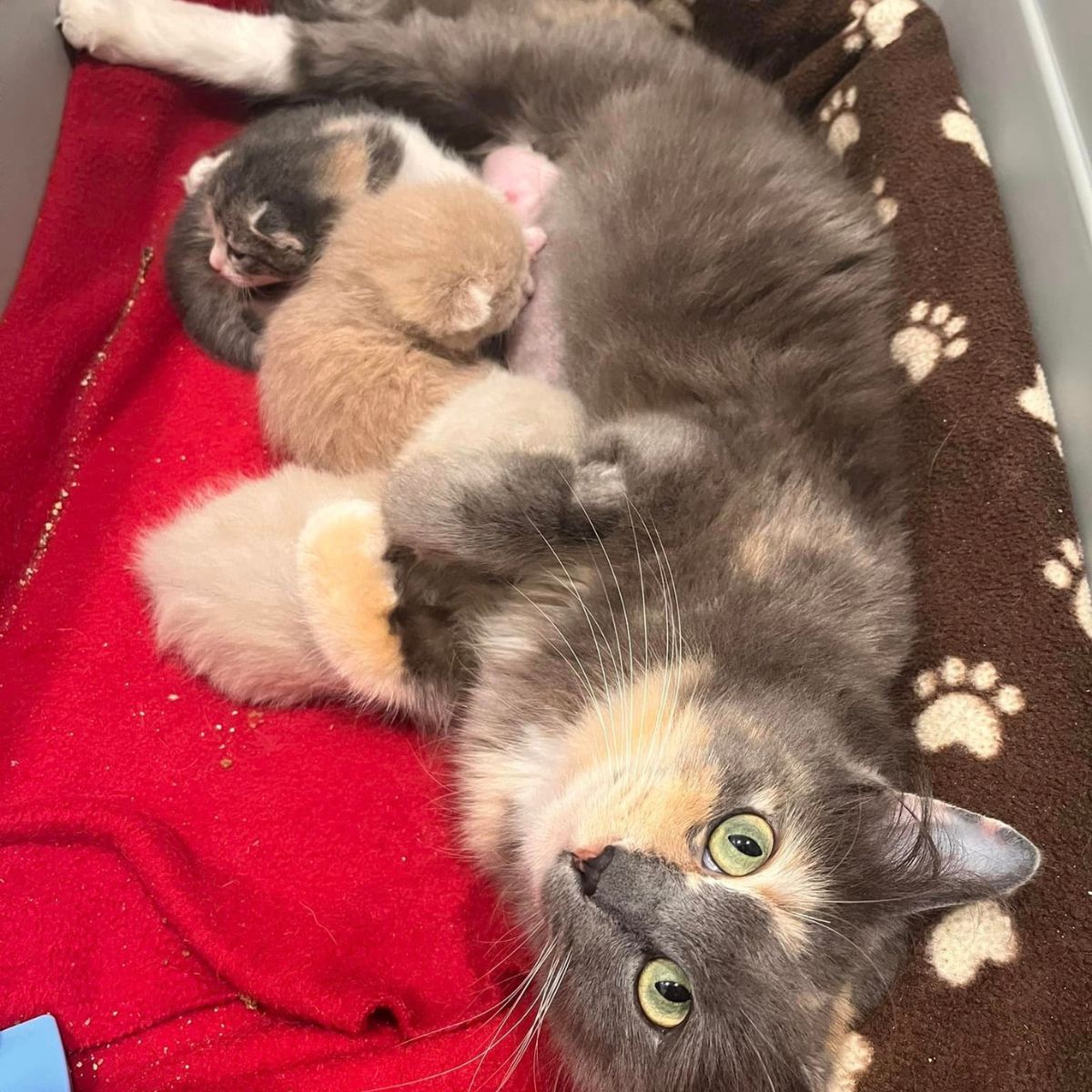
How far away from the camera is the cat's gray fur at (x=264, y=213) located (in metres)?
1.58

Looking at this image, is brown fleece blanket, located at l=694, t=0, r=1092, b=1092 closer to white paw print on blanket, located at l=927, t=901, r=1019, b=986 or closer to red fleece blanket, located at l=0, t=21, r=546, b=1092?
white paw print on blanket, located at l=927, t=901, r=1019, b=986

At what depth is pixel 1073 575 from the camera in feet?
4.43

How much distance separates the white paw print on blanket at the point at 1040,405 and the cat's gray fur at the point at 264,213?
1.06m

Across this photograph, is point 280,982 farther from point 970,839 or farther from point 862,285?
point 862,285

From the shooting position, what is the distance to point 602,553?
1.27 metres

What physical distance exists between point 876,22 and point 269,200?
1.13 metres

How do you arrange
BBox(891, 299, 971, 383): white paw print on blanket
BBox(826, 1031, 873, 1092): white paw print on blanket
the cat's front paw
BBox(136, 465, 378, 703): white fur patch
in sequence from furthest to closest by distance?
the cat's front paw
BBox(891, 299, 971, 383): white paw print on blanket
BBox(136, 465, 378, 703): white fur patch
BBox(826, 1031, 873, 1092): white paw print on blanket

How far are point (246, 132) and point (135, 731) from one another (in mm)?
1043

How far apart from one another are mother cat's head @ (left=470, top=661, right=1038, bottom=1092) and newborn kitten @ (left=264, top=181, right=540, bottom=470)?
1.96 feet

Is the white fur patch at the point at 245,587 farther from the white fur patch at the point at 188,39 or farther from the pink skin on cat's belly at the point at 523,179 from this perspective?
the white fur patch at the point at 188,39

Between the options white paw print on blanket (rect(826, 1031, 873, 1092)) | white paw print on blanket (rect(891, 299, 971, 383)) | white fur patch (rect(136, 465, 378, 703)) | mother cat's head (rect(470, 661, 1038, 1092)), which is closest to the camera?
mother cat's head (rect(470, 661, 1038, 1092))

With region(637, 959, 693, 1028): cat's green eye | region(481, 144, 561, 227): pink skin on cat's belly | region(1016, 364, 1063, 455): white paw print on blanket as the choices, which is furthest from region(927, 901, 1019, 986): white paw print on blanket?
region(481, 144, 561, 227): pink skin on cat's belly

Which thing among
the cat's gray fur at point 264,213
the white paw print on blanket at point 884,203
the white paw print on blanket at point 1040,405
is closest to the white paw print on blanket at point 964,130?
the white paw print on blanket at point 884,203

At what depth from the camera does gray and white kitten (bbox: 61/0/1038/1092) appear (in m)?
1.04
